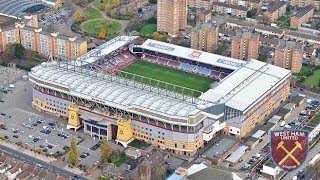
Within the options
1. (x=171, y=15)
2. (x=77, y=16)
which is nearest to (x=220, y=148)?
(x=171, y=15)

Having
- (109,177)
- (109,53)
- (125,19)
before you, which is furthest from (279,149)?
(125,19)

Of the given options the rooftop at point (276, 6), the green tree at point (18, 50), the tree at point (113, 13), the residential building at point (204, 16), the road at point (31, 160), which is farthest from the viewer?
the tree at point (113, 13)

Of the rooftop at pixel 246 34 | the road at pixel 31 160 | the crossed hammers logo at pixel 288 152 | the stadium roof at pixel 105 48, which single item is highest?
the crossed hammers logo at pixel 288 152

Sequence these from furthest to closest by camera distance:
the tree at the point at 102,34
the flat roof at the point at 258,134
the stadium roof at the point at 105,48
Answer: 1. the tree at the point at 102,34
2. the stadium roof at the point at 105,48
3. the flat roof at the point at 258,134

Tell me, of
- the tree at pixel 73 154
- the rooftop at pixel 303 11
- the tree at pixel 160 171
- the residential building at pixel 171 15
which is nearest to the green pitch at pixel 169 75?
the residential building at pixel 171 15

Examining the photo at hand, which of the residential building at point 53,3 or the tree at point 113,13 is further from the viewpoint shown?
the residential building at point 53,3

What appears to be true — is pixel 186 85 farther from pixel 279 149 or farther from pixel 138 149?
pixel 279 149

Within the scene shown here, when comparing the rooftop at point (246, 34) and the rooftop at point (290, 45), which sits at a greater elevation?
the rooftop at point (246, 34)

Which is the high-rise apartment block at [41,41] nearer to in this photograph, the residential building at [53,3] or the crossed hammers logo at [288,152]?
the residential building at [53,3]
